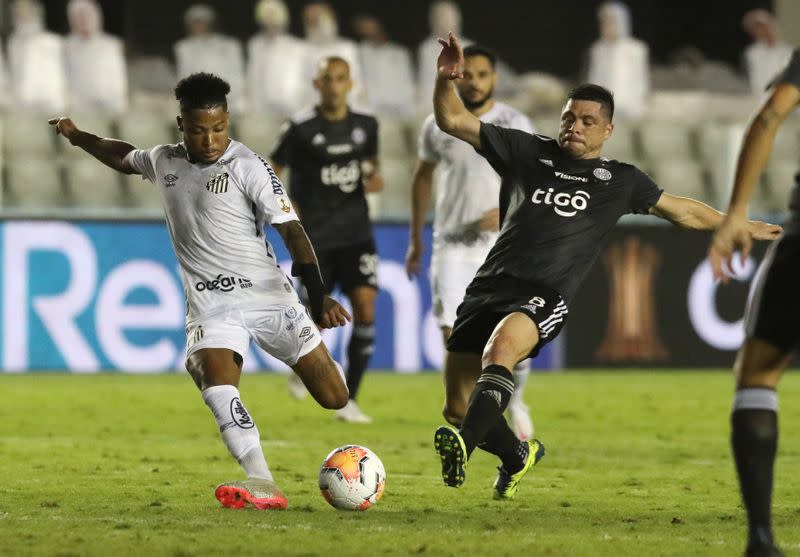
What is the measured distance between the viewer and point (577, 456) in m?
9.21

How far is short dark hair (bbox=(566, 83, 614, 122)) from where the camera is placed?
716cm

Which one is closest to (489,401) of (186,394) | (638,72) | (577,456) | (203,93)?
(203,93)

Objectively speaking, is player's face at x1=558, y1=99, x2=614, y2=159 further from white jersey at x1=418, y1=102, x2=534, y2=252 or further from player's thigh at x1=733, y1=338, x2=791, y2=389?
white jersey at x1=418, y1=102, x2=534, y2=252

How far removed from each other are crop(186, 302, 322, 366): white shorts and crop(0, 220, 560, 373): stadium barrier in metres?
7.98

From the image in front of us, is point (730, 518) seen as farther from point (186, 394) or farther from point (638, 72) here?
point (638, 72)

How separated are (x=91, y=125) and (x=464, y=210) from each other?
25.4 feet

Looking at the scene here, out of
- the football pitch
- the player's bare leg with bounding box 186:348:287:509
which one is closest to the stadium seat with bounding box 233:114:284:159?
the football pitch

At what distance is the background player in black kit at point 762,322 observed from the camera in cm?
481

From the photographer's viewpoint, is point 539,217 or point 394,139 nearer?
point 539,217

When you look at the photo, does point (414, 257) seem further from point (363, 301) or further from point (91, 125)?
point (91, 125)

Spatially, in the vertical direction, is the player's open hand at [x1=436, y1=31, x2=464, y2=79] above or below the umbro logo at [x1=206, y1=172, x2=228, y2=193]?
above

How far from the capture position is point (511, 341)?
6.66 metres

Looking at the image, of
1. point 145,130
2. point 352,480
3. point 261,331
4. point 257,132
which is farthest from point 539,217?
point 145,130

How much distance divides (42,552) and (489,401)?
187 centimetres
